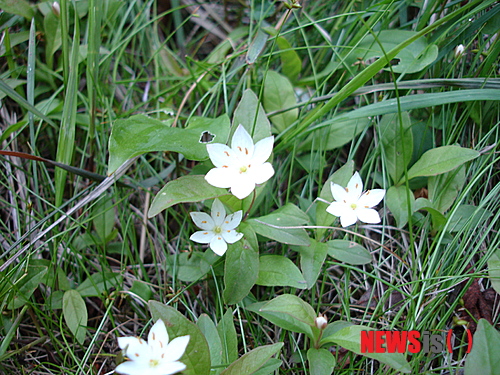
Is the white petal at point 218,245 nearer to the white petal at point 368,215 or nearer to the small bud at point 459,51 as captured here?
the white petal at point 368,215

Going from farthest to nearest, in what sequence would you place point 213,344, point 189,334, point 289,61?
point 289,61
point 213,344
point 189,334

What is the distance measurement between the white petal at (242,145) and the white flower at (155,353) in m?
0.61

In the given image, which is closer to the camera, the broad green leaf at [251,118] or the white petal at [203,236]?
the white petal at [203,236]

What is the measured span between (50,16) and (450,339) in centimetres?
229

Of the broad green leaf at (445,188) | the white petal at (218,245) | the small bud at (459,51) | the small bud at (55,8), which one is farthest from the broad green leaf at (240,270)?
the small bud at (55,8)

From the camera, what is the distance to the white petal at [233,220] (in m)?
1.33

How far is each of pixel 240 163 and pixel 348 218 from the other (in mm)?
433

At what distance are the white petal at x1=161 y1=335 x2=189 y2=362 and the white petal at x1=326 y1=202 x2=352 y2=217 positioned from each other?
0.65 meters

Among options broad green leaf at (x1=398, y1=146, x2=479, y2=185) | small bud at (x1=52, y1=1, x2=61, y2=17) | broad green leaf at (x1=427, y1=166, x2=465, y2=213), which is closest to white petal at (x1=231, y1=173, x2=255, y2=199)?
broad green leaf at (x1=398, y1=146, x2=479, y2=185)

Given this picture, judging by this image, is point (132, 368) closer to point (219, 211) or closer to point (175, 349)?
point (175, 349)

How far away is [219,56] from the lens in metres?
2.05

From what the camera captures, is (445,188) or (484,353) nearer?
(484,353)

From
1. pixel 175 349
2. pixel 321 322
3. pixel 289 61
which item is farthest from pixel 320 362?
pixel 289 61

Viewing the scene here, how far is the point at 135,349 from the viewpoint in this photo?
0.99m
